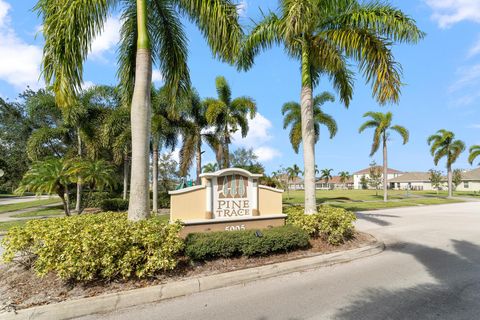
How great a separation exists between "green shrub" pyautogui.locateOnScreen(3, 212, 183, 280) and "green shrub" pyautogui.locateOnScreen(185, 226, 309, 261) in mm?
510

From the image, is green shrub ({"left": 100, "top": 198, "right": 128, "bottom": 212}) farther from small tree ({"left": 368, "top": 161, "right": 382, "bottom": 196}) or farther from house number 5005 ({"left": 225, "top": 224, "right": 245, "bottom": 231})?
small tree ({"left": 368, "top": 161, "right": 382, "bottom": 196})

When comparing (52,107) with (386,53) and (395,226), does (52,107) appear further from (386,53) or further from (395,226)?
(395,226)

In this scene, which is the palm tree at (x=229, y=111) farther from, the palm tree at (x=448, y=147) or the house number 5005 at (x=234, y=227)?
the palm tree at (x=448, y=147)

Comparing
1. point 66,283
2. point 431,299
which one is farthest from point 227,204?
point 431,299

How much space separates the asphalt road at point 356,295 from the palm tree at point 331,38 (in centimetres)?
246

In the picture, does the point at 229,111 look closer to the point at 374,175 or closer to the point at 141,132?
the point at 141,132

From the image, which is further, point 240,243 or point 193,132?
point 193,132

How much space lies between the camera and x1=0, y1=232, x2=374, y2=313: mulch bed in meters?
3.66

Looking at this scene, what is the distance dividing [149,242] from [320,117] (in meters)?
18.5

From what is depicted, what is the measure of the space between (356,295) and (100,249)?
4201 millimetres

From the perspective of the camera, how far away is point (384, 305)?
3.64 m

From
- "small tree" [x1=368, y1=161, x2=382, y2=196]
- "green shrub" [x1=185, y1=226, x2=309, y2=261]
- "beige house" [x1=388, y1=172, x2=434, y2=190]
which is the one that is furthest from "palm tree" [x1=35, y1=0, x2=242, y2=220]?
"beige house" [x1=388, y1=172, x2=434, y2=190]

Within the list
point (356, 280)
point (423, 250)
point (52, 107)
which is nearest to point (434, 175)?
point (423, 250)

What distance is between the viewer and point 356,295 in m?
3.97
